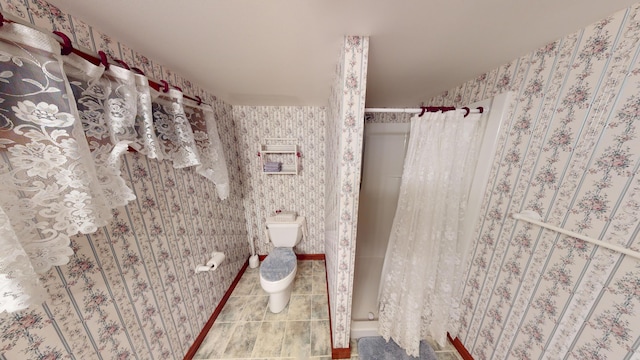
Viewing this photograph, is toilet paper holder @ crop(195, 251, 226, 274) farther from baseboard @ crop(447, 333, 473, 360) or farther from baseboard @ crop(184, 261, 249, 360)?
baseboard @ crop(447, 333, 473, 360)

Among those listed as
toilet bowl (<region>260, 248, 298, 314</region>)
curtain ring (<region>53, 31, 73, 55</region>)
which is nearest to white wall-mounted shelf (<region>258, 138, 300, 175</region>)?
toilet bowl (<region>260, 248, 298, 314</region>)

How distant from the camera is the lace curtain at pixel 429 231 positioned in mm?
1000

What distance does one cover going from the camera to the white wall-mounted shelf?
1.83 metres

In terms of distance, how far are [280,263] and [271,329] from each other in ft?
1.57

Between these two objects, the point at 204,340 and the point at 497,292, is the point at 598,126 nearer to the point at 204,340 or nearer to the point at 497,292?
the point at 497,292

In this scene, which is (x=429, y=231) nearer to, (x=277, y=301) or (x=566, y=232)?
(x=566, y=232)

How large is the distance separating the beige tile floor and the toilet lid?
1.17 ft

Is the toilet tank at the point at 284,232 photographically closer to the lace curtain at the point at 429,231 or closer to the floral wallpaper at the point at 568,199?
the lace curtain at the point at 429,231

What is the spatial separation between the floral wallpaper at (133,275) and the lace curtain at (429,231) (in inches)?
55.1

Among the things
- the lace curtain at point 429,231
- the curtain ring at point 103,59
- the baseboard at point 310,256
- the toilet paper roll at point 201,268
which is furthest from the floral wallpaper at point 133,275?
the lace curtain at point 429,231

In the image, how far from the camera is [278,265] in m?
1.56

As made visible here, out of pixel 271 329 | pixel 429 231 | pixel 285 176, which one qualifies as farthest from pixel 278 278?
pixel 429 231

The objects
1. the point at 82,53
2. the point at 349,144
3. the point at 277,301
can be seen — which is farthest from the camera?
the point at 277,301

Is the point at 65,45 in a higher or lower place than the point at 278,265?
higher
